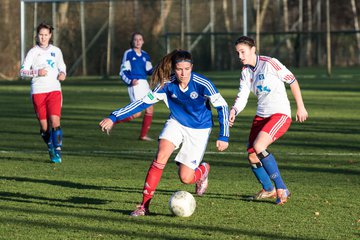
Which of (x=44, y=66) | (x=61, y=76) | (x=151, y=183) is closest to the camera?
(x=151, y=183)

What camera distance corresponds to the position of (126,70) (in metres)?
19.7

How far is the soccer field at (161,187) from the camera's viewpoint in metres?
9.59

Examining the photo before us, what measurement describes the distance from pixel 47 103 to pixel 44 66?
58 cm

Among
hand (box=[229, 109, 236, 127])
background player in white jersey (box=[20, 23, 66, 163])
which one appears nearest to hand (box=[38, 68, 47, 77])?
background player in white jersey (box=[20, 23, 66, 163])

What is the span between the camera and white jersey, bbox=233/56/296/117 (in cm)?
1156

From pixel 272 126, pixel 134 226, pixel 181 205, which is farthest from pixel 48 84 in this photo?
pixel 134 226

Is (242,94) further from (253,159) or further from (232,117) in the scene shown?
(253,159)

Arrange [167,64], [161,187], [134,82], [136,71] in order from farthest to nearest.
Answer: [136,71], [134,82], [161,187], [167,64]

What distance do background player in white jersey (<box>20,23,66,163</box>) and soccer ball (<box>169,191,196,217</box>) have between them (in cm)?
547

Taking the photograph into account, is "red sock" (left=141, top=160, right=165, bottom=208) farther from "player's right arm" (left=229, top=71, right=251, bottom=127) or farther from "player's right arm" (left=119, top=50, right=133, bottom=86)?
"player's right arm" (left=119, top=50, right=133, bottom=86)

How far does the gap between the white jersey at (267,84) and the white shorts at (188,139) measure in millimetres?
865

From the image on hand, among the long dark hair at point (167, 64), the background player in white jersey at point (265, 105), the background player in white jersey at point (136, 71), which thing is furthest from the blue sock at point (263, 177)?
the background player in white jersey at point (136, 71)

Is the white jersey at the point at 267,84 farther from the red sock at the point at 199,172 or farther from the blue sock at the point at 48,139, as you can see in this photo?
the blue sock at the point at 48,139

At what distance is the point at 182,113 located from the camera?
10875 mm
